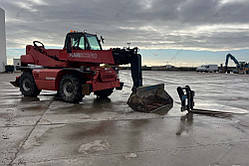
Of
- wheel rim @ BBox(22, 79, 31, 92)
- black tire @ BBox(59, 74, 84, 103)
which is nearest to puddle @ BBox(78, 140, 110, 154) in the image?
black tire @ BBox(59, 74, 84, 103)

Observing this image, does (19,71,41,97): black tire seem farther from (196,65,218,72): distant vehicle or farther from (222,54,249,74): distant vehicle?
(196,65,218,72): distant vehicle

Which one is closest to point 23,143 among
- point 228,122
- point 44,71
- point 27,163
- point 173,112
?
point 27,163

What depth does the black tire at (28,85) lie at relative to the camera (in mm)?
10547

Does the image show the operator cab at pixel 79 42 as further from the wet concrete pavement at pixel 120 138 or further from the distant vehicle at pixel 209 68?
the distant vehicle at pixel 209 68

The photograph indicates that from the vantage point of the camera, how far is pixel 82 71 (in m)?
8.73

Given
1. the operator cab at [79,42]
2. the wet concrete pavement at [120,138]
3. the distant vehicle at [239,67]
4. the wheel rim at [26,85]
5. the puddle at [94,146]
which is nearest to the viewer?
the wet concrete pavement at [120,138]

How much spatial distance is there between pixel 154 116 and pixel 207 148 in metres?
2.58

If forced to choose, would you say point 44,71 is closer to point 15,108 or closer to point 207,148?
point 15,108

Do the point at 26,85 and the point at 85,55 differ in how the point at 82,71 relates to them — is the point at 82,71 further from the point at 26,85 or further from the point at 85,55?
the point at 26,85

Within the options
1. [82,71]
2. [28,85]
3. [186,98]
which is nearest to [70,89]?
[82,71]

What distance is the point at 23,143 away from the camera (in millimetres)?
4453

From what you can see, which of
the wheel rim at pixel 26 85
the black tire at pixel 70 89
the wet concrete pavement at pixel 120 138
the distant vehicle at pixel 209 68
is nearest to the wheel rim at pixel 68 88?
the black tire at pixel 70 89

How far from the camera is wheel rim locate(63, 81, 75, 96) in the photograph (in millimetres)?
9012

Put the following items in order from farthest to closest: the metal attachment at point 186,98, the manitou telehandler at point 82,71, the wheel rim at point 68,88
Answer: the wheel rim at point 68,88
the manitou telehandler at point 82,71
the metal attachment at point 186,98
